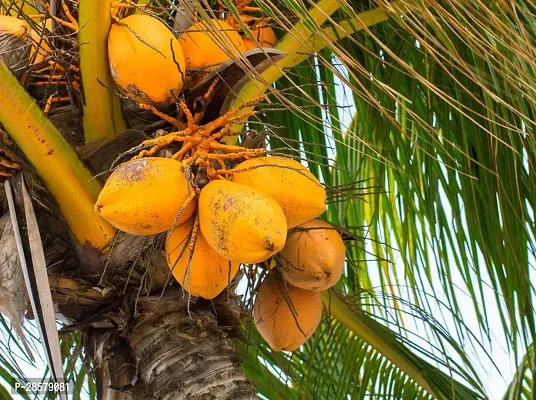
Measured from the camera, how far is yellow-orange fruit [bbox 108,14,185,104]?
114cm

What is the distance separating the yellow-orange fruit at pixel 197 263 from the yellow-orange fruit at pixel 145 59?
0.72 ft

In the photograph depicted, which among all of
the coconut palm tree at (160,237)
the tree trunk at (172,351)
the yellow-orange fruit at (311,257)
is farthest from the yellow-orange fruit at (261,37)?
the tree trunk at (172,351)

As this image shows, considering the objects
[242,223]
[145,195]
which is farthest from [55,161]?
[242,223]

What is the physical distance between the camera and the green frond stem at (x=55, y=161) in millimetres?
1172

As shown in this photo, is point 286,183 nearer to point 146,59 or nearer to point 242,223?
point 242,223

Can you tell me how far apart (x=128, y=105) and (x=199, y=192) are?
293mm

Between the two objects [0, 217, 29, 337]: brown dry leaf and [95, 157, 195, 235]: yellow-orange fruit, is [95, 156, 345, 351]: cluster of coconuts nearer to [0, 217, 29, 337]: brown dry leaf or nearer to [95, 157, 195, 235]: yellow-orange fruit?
[95, 157, 195, 235]: yellow-orange fruit

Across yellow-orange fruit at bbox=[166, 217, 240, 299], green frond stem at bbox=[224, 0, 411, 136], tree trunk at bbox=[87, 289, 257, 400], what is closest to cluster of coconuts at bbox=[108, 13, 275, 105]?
green frond stem at bbox=[224, 0, 411, 136]

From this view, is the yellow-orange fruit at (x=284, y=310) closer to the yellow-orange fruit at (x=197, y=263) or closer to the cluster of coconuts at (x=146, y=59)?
the yellow-orange fruit at (x=197, y=263)

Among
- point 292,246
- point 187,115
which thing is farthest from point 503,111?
point 187,115

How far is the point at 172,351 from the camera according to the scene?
1280 millimetres

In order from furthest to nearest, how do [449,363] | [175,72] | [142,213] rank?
[449,363] → [175,72] → [142,213]

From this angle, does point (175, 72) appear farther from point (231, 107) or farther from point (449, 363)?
point (449, 363)

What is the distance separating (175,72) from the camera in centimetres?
116
